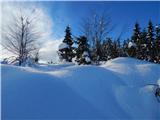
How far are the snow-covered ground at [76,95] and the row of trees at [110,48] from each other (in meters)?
10.9

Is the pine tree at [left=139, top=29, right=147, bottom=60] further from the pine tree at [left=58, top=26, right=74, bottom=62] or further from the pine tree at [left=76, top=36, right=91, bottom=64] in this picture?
the pine tree at [left=76, top=36, right=91, bottom=64]

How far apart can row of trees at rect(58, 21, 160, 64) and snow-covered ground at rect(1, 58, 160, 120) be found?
10.9 m

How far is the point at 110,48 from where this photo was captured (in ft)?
75.8

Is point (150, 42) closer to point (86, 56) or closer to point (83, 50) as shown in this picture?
point (83, 50)

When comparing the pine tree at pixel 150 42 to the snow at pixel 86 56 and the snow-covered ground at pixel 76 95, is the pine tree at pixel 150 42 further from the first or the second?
the snow-covered ground at pixel 76 95

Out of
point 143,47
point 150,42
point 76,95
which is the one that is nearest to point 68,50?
point 143,47

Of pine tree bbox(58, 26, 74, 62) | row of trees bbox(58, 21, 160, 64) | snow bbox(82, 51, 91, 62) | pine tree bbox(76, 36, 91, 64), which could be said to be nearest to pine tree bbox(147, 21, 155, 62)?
row of trees bbox(58, 21, 160, 64)

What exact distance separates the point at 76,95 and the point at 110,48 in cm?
1914

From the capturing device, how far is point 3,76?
4.21 m

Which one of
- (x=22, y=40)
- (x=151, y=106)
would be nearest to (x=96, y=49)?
(x=22, y=40)

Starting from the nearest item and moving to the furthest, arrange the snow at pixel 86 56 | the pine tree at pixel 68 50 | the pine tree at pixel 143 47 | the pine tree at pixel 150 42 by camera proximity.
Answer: the snow at pixel 86 56, the pine tree at pixel 68 50, the pine tree at pixel 143 47, the pine tree at pixel 150 42

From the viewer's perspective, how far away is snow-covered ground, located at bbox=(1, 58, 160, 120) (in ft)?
12.2

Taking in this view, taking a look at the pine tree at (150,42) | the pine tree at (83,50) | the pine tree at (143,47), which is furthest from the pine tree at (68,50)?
the pine tree at (150,42)

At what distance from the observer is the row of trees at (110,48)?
1766 centimetres
